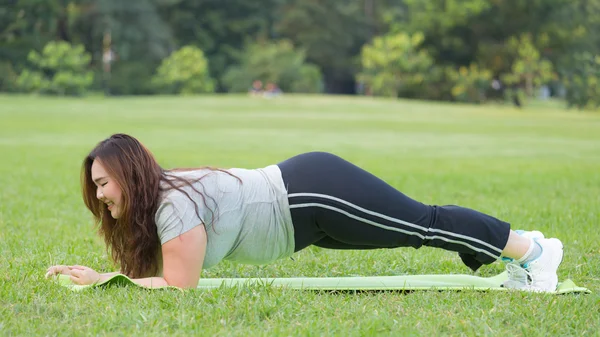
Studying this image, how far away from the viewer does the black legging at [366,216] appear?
11.5ft

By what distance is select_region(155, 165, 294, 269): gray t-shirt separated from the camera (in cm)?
340

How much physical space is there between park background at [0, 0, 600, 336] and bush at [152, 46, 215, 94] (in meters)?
0.10

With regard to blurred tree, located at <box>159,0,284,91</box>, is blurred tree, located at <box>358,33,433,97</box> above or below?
below

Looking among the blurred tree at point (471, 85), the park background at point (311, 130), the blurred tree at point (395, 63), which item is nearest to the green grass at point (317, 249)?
the park background at point (311, 130)

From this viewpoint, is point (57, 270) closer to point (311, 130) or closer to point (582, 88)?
point (311, 130)

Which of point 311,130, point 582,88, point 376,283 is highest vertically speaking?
point 376,283

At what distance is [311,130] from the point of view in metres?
18.8

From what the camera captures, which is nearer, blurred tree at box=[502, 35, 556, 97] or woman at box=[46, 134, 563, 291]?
woman at box=[46, 134, 563, 291]

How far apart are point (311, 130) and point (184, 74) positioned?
72.7 feet

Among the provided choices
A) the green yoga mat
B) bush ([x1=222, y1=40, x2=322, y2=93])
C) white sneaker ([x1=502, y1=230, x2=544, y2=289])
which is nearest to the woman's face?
the green yoga mat

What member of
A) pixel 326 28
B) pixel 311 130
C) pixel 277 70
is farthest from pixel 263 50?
pixel 311 130

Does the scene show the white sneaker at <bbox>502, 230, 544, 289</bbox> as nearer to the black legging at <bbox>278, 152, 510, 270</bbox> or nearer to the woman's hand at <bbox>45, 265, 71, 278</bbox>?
the black legging at <bbox>278, 152, 510, 270</bbox>

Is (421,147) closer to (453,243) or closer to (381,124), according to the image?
(381,124)

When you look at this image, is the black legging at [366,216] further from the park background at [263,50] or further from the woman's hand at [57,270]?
the park background at [263,50]
